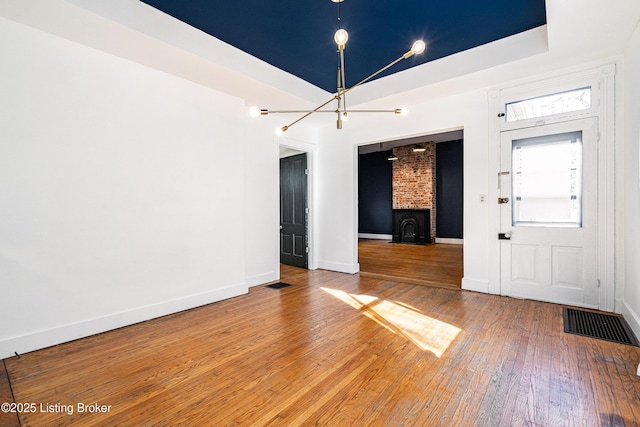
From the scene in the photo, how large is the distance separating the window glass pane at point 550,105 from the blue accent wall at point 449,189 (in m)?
5.62

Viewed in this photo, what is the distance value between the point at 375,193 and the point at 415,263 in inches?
201

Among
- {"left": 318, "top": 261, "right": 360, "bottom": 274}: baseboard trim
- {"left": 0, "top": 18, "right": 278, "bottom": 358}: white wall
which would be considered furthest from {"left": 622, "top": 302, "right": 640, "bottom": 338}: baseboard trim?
{"left": 0, "top": 18, "right": 278, "bottom": 358}: white wall

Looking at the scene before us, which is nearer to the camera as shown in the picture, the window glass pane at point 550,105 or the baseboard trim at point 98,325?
the baseboard trim at point 98,325

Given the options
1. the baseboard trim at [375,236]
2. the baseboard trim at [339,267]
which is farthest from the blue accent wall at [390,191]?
the baseboard trim at [339,267]

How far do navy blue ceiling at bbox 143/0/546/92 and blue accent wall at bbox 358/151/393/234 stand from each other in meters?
7.09

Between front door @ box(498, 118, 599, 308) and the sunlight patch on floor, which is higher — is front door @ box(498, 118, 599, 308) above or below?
above

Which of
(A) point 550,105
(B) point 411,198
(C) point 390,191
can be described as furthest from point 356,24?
(C) point 390,191

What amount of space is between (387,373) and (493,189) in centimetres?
314

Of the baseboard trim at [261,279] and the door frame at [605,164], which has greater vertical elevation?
the door frame at [605,164]

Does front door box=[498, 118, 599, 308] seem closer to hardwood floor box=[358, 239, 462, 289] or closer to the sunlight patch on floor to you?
hardwood floor box=[358, 239, 462, 289]

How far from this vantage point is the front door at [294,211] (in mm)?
6164

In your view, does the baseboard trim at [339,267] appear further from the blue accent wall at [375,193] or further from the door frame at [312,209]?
the blue accent wall at [375,193]

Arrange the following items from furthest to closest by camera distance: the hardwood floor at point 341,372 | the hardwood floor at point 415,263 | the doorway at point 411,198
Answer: the doorway at point 411,198 < the hardwood floor at point 415,263 < the hardwood floor at point 341,372

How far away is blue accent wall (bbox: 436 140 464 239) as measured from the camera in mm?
9547
